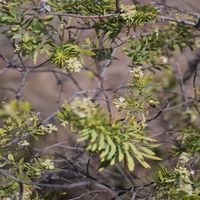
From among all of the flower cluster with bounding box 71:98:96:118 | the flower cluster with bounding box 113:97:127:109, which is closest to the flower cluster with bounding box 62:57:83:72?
the flower cluster with bounding box 113:97:127:109

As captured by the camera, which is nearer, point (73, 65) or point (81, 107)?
point (81, 107)

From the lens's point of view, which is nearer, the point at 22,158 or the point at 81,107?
the point at 81,107

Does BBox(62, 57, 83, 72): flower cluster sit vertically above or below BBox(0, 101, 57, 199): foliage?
above

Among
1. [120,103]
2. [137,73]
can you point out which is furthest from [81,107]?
[137,73]

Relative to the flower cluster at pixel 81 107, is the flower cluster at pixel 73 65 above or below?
below

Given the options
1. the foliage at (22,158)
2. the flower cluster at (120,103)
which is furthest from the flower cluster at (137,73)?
the foliage at (22,158)

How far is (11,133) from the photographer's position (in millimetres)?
1352

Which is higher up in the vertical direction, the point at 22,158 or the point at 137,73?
the point at 137,73

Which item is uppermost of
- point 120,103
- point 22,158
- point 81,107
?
point 81,107

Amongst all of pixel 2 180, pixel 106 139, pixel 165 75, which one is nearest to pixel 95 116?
pixel 106 139

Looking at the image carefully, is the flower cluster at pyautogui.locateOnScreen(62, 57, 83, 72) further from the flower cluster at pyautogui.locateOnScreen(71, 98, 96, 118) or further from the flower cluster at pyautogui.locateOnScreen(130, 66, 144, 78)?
the flower cluster at pyautogui.locateOnScreen(71, 98, 96, 118)

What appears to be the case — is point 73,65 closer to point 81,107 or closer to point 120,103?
point 120,103

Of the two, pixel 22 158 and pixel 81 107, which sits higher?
pixel 81 107

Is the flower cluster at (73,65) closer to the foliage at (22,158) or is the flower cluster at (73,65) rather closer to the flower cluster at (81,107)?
the foliage at (22,158)
